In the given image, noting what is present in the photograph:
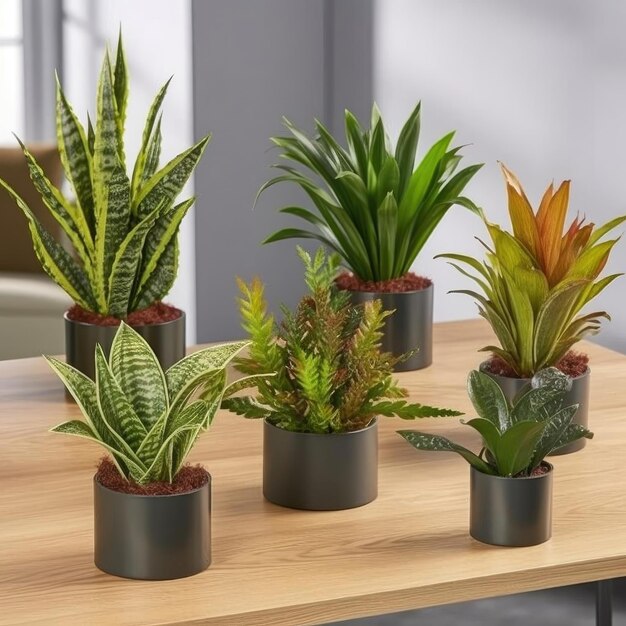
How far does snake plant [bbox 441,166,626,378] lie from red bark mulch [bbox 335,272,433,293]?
30 centimetres

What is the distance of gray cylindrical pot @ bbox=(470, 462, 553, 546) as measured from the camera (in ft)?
4.31

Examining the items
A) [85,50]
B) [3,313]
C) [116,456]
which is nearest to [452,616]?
[116,456]

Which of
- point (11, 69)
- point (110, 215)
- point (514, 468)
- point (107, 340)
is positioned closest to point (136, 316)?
point (107, 340)

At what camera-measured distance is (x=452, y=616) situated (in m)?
2.64

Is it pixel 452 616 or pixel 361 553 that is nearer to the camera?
pixel 361 553

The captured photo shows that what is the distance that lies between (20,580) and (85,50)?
4.23 m

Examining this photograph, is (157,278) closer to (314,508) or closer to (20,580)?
(314,508)

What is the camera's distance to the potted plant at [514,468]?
130cm

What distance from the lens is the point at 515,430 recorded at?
1278mm

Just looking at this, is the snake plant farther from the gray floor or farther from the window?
the window

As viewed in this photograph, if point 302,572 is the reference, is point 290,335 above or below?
above

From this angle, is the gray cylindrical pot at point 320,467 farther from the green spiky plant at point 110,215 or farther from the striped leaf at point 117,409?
the green spiky plant at point 110,215

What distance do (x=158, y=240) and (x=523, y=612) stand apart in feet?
4.28

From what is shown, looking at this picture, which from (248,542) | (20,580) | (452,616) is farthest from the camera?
(452,616)
